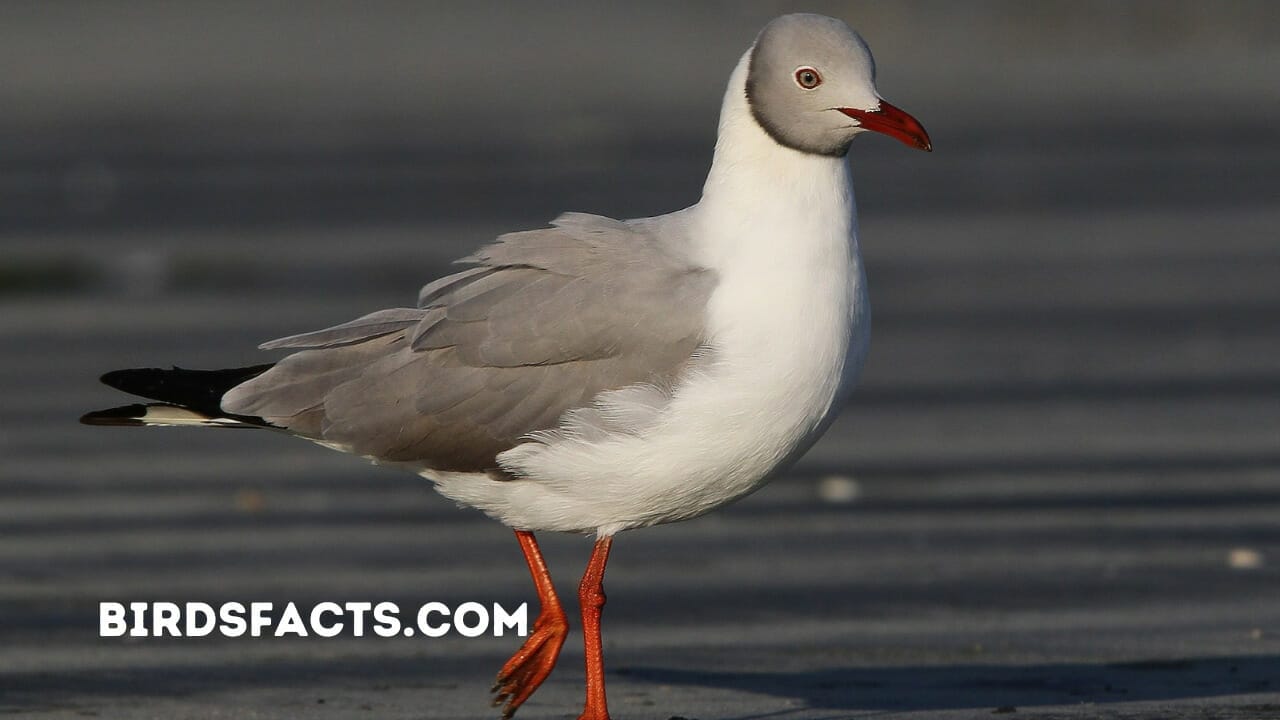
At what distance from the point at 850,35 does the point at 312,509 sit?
3795 mm

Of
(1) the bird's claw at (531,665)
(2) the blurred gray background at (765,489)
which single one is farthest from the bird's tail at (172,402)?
(1) the bird's claw at (531,665)

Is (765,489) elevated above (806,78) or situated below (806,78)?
below

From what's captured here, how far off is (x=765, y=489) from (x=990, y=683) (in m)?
2.81

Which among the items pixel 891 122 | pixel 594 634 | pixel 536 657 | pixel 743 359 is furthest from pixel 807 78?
pixel 536 657

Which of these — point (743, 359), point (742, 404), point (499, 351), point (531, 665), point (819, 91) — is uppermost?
point (819, 91)

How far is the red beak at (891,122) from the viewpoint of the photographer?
6.83 meters

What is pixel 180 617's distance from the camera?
319 inches

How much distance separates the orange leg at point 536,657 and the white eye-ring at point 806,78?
5.69 feet

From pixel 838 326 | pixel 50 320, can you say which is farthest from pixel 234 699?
pixel 50 320

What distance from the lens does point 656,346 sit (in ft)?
22.5

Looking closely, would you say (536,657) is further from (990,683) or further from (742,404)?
(990,683)

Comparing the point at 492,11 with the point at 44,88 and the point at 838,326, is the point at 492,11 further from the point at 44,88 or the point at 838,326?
the point at 838,326

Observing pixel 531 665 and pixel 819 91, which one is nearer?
pixel 819 91

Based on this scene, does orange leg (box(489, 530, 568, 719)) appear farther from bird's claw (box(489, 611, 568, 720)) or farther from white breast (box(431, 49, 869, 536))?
white breast (box(431, 49, 869, 536))
